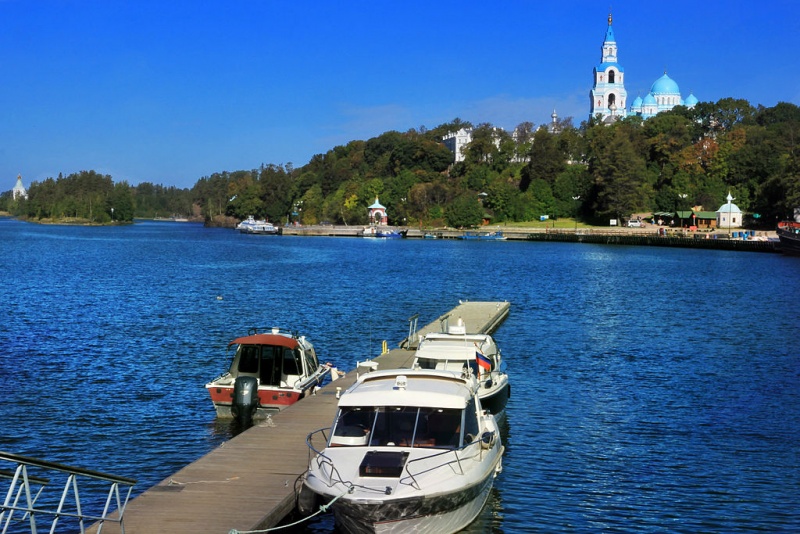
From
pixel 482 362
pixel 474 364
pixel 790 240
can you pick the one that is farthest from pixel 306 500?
pixel 790 240

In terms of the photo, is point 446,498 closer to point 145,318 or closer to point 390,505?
point 390,505

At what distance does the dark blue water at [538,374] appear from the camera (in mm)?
23359

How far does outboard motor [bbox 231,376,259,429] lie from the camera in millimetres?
28219

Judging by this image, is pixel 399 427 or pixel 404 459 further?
pixel 399 427

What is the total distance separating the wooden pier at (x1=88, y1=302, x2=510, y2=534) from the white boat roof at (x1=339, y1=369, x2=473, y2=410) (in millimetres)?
2374

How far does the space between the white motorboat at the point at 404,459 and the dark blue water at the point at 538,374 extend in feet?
7.04

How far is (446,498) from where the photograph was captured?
683 inches

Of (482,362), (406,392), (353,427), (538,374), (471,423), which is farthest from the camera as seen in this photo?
(538,374)

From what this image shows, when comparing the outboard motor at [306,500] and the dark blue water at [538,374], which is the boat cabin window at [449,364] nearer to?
the dark blue water at [538,374]

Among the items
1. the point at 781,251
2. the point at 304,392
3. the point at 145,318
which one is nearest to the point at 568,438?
the point at 304,392

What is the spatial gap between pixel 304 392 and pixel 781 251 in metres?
120

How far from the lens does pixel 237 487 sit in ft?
63.4

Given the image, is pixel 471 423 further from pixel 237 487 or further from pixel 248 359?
pixel 248 359

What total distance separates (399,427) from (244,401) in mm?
10538
